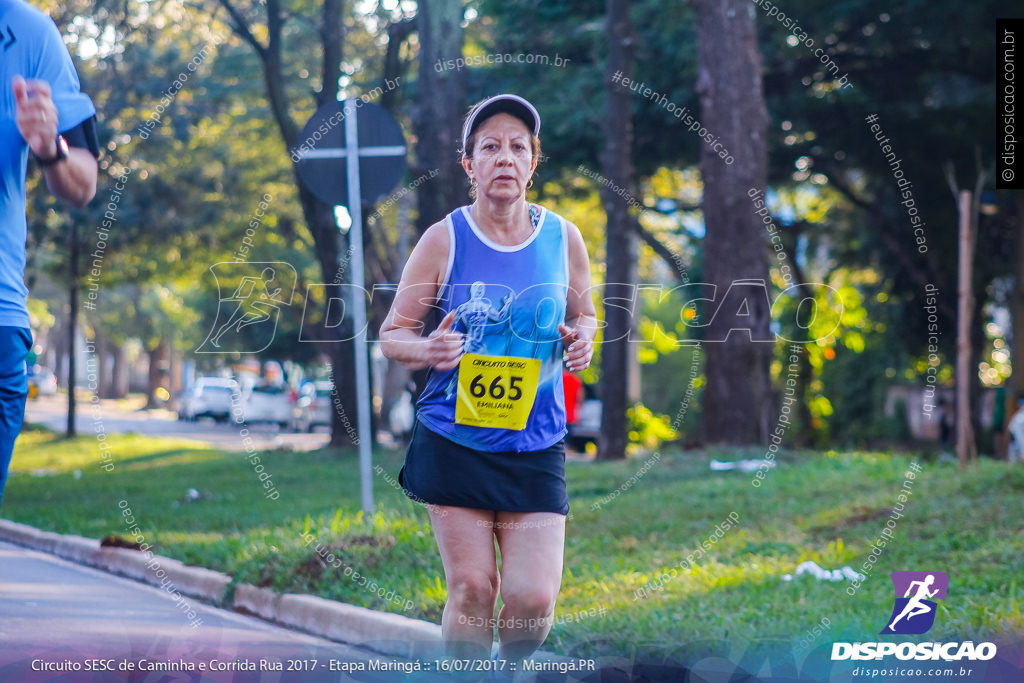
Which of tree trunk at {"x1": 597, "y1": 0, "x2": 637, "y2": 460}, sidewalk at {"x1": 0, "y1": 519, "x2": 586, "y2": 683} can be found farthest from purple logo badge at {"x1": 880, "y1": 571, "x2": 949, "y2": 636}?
tree trunk at {"x1": 597, "y1": 0, "x2": 637, "y2": 460}

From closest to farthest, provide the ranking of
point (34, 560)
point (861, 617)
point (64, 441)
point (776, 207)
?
point (861, 617) → point (34, 560) → point (64, 441) → point (776, 207)

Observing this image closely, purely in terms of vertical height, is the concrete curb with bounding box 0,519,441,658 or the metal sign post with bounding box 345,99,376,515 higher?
the metal sign post with bounding box 345,99,376,515

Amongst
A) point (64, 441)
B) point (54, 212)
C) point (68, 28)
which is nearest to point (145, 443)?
point (64, 441)

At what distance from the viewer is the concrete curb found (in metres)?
5.48

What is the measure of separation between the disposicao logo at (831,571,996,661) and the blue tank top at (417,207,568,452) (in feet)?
5.96

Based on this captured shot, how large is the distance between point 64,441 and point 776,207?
1623cm

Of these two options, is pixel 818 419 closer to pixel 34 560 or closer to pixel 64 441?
pixel 64 441

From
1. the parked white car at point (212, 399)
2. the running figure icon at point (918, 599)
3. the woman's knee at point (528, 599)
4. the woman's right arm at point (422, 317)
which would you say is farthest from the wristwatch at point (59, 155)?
the parked white car at point (212, 399)

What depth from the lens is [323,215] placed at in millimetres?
18406

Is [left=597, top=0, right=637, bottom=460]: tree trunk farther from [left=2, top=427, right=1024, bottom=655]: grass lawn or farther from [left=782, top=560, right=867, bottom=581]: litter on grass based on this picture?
[left=782, top=560, right=867, bottom=581]: litter on grass

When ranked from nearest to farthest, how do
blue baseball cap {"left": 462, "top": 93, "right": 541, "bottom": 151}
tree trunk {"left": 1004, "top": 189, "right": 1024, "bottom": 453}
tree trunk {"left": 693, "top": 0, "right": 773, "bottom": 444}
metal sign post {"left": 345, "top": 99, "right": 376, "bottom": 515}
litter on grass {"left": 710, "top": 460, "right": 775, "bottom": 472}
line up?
blue baseball cap {"left": 462, "top": 93, "right": 541, "bottom": 151} → metal sign post {"left": 345, "top": 99, "right": 376, "bottom": 515} → litter on grass {"left": 710, "top": 460, "right": 775, "bottom": 472} → tree trunk {"left": 693, "top": 0, "right": 773, "bottom": 444} → tree trunk {"left": 1004, "top": 189, "right": 1024, "bottom": 453}

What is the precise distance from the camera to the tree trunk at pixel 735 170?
42.8ft

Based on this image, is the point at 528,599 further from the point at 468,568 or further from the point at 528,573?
the point at 468,568

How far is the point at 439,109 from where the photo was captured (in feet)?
30.8
